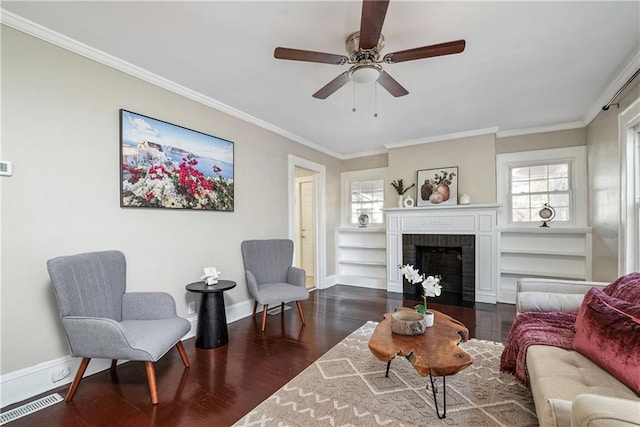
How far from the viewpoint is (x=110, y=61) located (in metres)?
2.36

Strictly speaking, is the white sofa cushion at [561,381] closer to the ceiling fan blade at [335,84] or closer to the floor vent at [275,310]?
the ceiling fan blade at [335,84]

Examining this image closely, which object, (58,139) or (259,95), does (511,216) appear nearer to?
(259,95)

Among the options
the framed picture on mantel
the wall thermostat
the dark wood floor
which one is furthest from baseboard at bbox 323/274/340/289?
the wall thermostat

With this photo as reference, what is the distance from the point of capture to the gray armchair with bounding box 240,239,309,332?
3.28 metres

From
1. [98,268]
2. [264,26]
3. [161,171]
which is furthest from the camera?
[161,171]

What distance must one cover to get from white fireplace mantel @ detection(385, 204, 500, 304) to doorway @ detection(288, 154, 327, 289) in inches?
46.1

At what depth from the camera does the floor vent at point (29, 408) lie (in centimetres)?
173

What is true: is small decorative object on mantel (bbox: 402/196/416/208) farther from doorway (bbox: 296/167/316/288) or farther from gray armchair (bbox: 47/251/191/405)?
gray armchair (bbox: 47/251/191/405)

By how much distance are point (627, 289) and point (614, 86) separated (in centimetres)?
225

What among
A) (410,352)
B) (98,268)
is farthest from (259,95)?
(410,352)

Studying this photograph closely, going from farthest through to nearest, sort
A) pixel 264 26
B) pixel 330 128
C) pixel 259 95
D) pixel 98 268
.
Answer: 1. pixel 330 128
2. pixel 259 95
3. pixel 98 268
4. pixel 264 26

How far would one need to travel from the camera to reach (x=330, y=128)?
13.7 feet

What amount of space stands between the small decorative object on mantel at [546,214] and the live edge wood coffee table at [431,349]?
3001 mm

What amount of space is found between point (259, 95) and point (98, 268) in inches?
85.9
